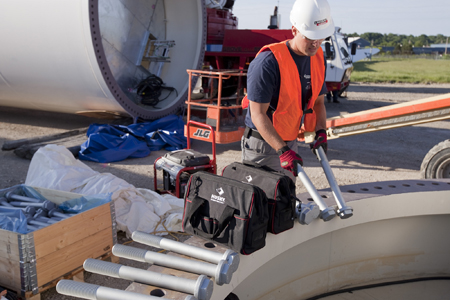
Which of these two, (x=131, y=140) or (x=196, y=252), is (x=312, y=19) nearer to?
(x=196, y=252)

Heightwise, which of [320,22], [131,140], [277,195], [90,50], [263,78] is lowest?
Answer: [131,140]

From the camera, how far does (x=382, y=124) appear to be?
5738mm

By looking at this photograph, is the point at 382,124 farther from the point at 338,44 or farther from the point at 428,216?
the point at 338,44

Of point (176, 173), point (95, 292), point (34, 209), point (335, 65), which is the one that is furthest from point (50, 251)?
point (335, 65)

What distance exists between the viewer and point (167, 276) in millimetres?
2262

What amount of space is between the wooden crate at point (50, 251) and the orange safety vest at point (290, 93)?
1614 millimetres

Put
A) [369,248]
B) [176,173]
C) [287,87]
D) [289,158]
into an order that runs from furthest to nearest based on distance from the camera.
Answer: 1. [176,173]
2. [369,248]
3. [287,87]
4. [289,158]

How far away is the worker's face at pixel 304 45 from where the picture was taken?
10.0 feet

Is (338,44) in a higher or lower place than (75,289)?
higher

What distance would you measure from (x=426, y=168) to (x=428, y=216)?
1.69 meters

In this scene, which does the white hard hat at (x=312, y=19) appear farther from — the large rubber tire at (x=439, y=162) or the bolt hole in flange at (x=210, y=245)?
the large rubber tire at (x=439, y=162)

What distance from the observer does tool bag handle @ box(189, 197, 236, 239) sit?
250cm

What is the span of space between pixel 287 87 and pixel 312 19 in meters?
0.51

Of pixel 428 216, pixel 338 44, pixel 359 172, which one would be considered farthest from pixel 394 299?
pixel 338 44
